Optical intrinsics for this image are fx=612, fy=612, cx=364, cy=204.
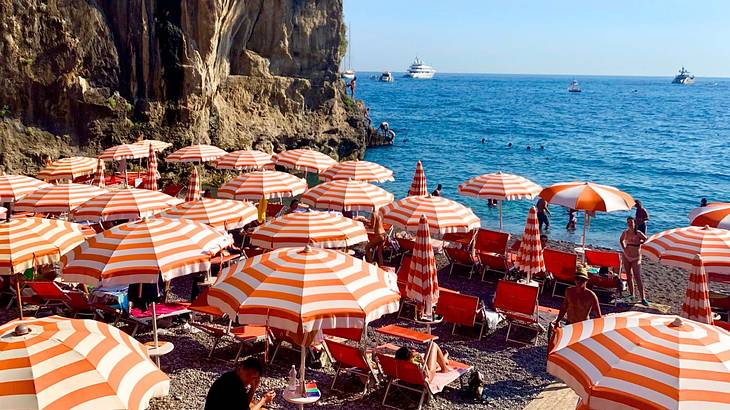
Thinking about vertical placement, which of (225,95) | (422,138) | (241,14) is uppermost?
(241,14)

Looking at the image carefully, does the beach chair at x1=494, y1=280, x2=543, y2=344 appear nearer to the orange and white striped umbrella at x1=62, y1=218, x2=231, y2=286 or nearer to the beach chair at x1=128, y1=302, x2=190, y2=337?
the orange and white striped umbrella at x1=62, y1=218, x2=231, y2=286

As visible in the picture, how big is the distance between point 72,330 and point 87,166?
1557 cm

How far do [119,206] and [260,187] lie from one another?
3.91 m

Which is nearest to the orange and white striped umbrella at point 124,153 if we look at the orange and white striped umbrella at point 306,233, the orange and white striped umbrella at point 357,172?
the orange and white striped umbrella at point 357,172

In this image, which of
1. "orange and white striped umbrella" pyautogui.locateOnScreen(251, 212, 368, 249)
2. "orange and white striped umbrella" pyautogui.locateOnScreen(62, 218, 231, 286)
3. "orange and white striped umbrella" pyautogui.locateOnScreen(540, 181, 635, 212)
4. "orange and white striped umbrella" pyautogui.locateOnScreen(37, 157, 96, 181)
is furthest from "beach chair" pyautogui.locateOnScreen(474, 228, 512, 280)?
"orange and white striped umbrella" pyautogui.locateOnScreen(37, 157, 96, 181)

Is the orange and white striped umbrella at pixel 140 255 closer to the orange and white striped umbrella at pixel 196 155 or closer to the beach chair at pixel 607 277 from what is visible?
the beach chair at pixel 607 277

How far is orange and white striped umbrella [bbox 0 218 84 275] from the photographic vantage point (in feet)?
31.0

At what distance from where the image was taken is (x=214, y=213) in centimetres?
1312

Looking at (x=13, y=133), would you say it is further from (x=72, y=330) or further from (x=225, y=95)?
(x=72, y=330)

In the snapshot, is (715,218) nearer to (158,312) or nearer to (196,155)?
(158,312)

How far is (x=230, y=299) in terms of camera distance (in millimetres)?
7559

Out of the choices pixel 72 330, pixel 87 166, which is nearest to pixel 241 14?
pixel 87 166

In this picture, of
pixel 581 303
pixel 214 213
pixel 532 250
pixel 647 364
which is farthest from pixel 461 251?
pixel 647 364

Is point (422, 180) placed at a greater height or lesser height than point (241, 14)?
lesser
